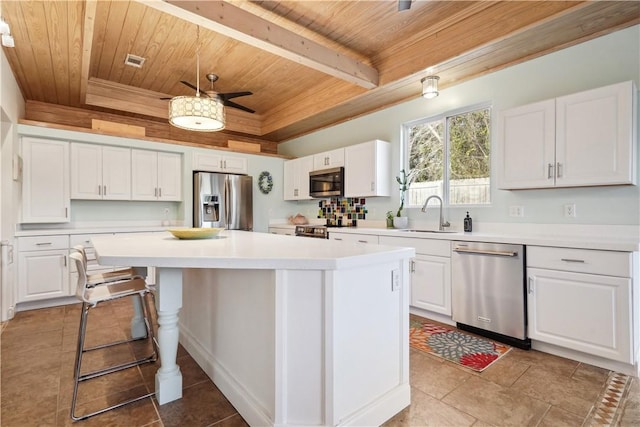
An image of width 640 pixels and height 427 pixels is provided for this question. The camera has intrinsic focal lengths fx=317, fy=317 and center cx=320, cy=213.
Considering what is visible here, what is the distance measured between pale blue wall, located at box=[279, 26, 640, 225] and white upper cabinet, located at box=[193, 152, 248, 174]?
2616mm

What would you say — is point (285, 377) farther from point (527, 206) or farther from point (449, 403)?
point (527, 206)

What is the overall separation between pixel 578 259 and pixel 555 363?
0.73m

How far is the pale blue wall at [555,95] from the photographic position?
2.36 meters

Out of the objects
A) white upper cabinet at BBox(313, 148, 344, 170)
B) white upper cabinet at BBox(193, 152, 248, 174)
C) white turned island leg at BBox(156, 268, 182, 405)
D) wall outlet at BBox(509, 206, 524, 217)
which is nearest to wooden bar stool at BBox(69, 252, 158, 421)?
white turned island leg at BBox(156, 268, 182, 405)

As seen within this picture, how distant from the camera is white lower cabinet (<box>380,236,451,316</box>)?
287cm

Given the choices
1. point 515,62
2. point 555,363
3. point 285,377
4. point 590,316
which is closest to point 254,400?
point 285,377

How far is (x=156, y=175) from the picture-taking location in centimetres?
448

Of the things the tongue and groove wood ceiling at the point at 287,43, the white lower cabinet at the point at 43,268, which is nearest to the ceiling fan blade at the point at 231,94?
the tongue and groove wood ceiling at the point at 287,43

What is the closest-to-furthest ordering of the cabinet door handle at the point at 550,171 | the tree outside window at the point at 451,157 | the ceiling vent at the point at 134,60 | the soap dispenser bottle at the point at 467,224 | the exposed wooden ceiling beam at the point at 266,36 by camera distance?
the exposed wooden ceiling beam at the point at 266,36 < the cabinet door handle at the point at 550,171 < the soap dispenser bottle at the point at 467,224 < the tree outside window at the point at 451,157 < the ceiling vent at the point at 134,60

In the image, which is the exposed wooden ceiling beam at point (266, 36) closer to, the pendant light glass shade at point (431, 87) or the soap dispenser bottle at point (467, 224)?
the pendant light glass shade at point (431, 87)

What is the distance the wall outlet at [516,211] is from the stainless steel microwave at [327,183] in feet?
6.76

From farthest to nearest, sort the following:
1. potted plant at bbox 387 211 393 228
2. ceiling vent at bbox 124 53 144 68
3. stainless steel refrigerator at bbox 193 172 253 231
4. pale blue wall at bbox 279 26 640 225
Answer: stainless steel refrigerator at bbox 193 172 253 231
potted plant at bbox 387 211 393 228
ceiling vent at bbox 124 53 144 68
pale blue wall at bbox 279 26 640 225

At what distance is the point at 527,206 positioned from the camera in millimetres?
2855

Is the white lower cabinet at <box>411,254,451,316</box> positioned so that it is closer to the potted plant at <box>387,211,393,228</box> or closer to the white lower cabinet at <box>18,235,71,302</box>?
the potted plant at <box>387,211,393,228</box>
